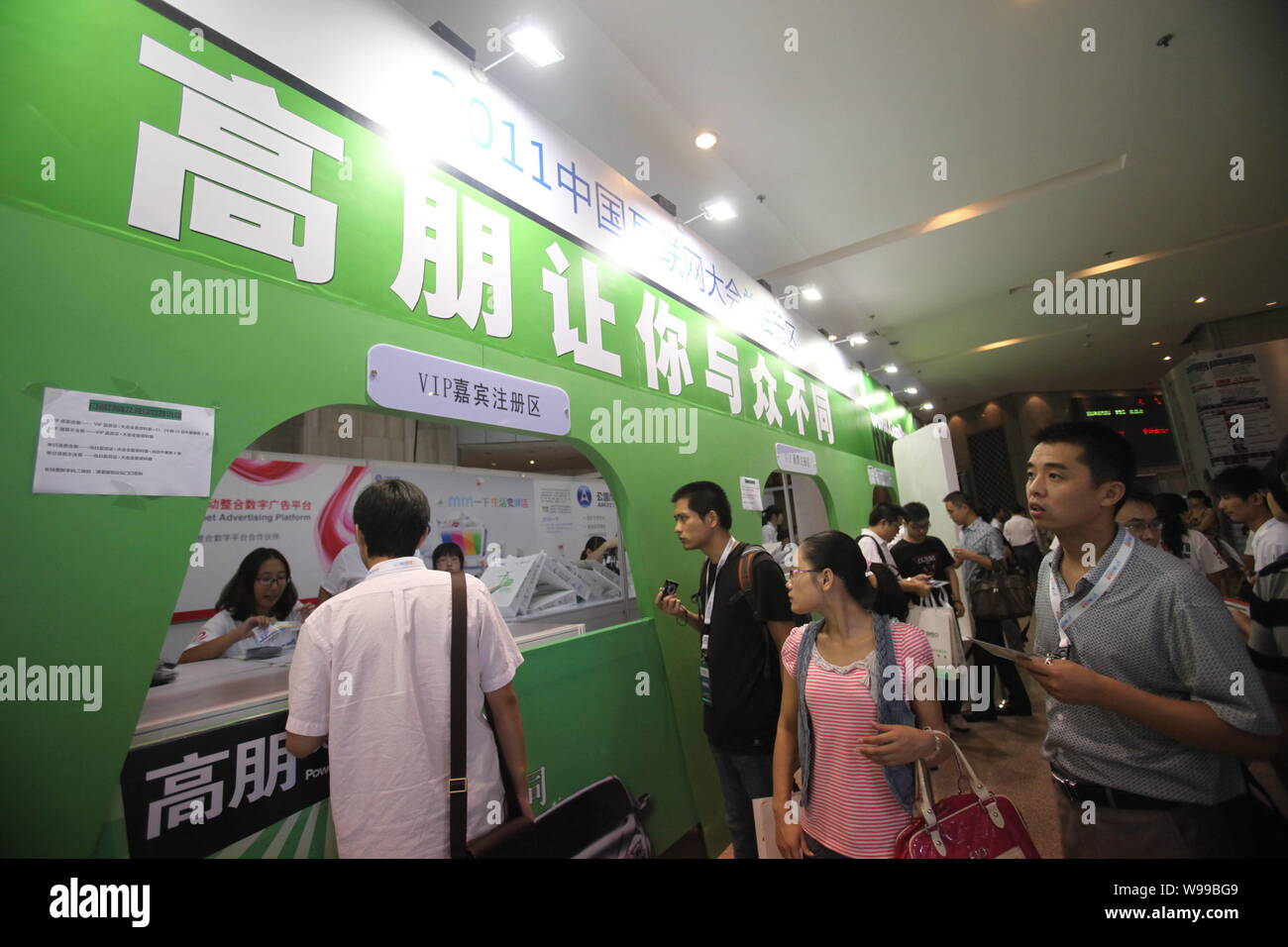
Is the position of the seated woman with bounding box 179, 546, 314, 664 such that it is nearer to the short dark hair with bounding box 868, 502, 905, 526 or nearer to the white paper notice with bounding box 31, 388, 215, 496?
the white paper notice with bounding box 31, 388, 215, 496

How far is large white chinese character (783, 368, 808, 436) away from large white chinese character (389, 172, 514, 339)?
121 inches

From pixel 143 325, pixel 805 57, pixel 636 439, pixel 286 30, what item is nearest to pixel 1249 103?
pixel 805 57

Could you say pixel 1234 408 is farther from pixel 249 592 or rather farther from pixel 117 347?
pixel 249 592

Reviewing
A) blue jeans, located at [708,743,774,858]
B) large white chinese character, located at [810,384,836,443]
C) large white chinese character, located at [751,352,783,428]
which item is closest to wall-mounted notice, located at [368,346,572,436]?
blue jeans, located at [708,743,774,858]

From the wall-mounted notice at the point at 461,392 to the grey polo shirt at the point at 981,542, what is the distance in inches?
134

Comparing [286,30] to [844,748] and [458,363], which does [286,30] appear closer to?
[458,363]

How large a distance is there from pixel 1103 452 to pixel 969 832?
952 millimetres

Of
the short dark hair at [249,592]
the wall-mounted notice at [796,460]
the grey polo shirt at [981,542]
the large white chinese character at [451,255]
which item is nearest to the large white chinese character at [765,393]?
the wall-mounted notice at [796,460]

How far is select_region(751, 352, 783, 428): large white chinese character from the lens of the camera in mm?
4203

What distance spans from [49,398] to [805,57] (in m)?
3.21

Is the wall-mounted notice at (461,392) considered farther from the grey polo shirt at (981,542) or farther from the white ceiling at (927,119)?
the grey polo shirt at (981,542)

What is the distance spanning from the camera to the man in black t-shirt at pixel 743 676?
2020 millimetres

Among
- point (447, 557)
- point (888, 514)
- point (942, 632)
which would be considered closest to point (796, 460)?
point (888, 514)

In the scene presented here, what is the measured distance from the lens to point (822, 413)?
5.57 m
